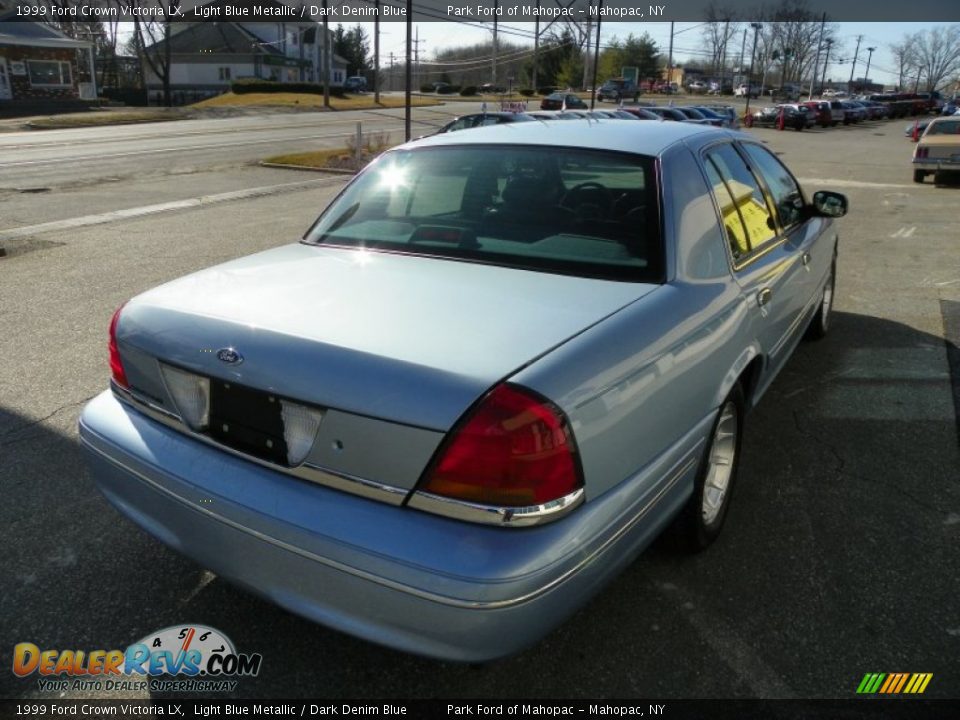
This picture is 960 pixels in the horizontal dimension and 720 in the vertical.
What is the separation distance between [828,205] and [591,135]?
1.94 m

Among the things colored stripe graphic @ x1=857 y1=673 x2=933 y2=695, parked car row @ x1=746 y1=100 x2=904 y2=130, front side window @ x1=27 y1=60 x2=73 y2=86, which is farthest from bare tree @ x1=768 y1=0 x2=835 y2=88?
colored stripe graphic @ x1=857 y1=673 x2=933 y2=695

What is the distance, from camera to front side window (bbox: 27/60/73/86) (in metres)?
46.4

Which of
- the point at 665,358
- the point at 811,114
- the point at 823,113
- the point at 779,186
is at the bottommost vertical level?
the point at 665,358

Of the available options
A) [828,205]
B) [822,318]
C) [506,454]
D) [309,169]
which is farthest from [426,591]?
[309,169]

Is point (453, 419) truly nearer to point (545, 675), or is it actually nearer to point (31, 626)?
point (545, 675)

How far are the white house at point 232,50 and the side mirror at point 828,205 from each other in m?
84.2

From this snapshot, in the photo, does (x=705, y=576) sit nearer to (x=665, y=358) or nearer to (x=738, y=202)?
(x=665, y=358)

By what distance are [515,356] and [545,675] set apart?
3.51 feet

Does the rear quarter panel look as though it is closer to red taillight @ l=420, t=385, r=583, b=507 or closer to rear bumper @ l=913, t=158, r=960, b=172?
red taillight @ l=420, t=385, r=583, b=507

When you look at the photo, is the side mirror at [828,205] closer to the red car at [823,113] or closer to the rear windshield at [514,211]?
the rear windshield at [514,211]

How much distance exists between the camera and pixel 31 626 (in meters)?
2.48

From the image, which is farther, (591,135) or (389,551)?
(591,135)

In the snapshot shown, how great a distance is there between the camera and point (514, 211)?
293cm

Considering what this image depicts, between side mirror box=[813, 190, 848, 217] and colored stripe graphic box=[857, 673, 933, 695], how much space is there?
9.27 ft
